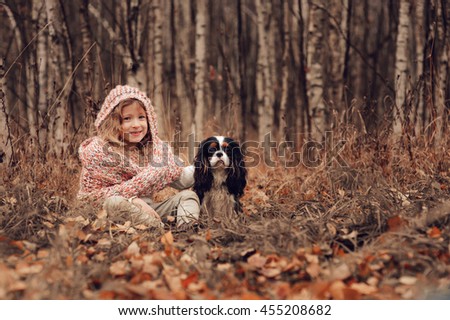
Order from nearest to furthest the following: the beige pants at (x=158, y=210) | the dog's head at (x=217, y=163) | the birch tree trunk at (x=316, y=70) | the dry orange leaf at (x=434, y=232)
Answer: the dry orange leaf at (x=434, y=232) → the beige pants at (x=158, y=210) → the dog's head at (x=217, y=163) → the birch tree trunk at (x=316, y=70)

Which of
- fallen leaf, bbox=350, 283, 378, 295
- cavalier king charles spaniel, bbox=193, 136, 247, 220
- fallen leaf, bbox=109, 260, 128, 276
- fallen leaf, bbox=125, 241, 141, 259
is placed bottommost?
fallen leaf, bbox=350, 283, 378, 295

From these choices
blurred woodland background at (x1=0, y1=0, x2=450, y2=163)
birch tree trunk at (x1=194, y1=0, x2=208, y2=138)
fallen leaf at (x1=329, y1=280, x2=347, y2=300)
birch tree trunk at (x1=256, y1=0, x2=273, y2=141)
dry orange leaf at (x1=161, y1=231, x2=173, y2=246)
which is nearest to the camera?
fallen leaf at (x1=329, y1=280, x2=347, y2=300)

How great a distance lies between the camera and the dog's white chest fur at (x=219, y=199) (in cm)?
378

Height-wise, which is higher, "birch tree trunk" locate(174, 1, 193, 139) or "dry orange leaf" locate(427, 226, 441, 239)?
"birch tree trunk" locate(174, 1, 193, 139)

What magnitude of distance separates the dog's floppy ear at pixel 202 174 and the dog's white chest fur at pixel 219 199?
39 mm

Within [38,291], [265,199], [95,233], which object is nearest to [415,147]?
[265,199]

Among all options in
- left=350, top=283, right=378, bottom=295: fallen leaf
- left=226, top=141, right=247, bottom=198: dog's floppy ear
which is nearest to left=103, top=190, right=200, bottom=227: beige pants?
left=226, top=141, right=247, bottom=198: dog's floppy ear

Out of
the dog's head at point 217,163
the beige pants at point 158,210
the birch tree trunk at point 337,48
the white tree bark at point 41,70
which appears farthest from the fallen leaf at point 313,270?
the birch tree trunk at point 337,48

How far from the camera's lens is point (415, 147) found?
4523 millimetres

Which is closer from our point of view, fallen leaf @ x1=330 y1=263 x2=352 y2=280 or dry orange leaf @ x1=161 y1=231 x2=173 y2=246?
fallen leaf @ x1=330 y1=263 x2=352 y2=280

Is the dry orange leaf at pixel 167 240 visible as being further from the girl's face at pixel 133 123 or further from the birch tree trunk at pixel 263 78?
the birch tree trunk at pixel 263 78

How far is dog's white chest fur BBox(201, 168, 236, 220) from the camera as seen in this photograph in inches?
149

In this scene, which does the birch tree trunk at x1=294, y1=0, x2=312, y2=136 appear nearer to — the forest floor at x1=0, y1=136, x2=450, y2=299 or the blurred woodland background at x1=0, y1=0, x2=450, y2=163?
the blurred woodland background at x1=0, y1=0, x2=450, y2=163

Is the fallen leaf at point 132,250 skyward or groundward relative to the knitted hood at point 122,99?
groundward
